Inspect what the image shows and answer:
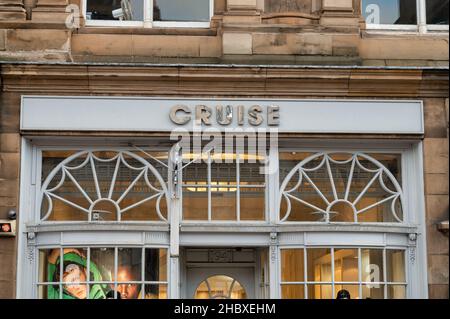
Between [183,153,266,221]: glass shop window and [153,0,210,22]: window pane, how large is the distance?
200 cm

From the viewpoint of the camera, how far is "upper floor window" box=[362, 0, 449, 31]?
1427 cm

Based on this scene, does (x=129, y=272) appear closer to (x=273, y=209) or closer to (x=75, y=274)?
(x=75, y=274)

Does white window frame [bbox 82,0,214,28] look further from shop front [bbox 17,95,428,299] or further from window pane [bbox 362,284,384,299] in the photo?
window pane [bbox 362,284,384,299]

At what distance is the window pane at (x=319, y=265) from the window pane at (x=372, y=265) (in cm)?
47

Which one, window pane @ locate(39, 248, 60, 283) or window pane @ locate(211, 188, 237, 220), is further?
window pane @ locate(211, 188, 237, 220)

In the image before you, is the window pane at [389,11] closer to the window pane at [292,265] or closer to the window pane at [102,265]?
the window pane at [292,265]

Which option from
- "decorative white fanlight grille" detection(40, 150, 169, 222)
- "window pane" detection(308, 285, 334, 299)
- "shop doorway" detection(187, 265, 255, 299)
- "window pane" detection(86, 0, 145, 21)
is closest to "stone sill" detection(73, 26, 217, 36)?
"window pane" detection(86, 0, 145, 21)

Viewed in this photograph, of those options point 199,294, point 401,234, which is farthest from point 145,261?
point 401,234

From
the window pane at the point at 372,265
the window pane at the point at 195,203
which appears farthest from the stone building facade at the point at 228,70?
the window pane at the point at 195,203

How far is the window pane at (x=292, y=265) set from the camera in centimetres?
1341

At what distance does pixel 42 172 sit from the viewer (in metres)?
13.7

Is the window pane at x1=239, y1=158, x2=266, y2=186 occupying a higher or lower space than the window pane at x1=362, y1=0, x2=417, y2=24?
lower

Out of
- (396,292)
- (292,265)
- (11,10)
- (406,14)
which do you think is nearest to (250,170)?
(292,265)

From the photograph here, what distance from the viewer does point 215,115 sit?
13.5 metres
